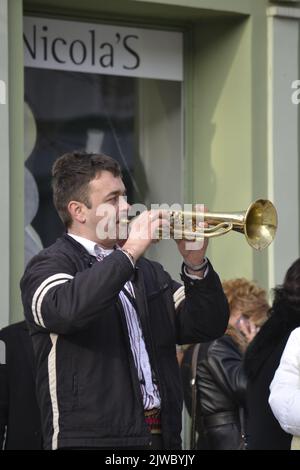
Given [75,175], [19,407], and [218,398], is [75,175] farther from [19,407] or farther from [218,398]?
[218,398]

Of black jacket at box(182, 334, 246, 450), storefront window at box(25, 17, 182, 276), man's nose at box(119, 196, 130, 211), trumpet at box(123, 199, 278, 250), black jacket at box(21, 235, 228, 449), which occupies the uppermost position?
storefront window at box(25, 17, 182, 276)

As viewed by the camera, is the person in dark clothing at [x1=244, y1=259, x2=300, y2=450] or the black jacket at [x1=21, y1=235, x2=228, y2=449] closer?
the black jacket at [x1=21, y1=235, x2=228, y2=449]

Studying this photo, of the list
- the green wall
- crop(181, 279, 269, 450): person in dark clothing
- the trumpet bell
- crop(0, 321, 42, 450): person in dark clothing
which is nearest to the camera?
the trumpet bell

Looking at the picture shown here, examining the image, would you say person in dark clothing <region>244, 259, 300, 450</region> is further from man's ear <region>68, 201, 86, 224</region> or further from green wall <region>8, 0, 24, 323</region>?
green wall <region>8, 0, 24, 323</region>

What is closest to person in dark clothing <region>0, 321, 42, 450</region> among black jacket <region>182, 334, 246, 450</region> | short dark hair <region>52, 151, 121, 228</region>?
short dark hair <region>52, 151, 121, 228</region>

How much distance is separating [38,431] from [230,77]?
3.31 meters

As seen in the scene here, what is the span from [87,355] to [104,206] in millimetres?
611

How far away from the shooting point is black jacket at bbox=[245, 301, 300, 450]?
4.86 metres

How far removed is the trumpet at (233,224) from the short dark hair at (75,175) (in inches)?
9.1

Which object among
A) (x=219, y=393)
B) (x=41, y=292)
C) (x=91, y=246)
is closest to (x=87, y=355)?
(x=41, y=292)

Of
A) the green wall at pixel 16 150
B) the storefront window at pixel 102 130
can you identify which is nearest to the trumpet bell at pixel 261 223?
the green wall at pixel 16 150

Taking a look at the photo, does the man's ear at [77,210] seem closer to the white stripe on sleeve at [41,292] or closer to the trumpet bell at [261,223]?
the white stripe on sleeve at [41,292]

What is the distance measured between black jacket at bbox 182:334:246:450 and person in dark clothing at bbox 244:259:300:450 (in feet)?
1.91

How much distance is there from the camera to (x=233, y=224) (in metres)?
4.31
